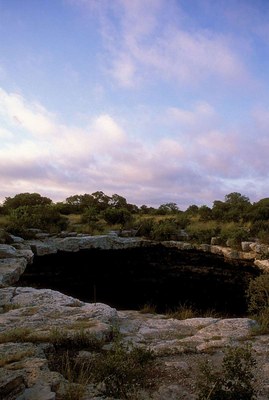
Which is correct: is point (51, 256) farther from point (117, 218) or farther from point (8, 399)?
point (8, 399)

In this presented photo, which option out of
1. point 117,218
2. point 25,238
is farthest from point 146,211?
point 25,238

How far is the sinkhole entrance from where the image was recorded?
45.4 ft

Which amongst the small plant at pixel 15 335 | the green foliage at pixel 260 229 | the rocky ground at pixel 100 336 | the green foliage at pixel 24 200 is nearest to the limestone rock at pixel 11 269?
the rocky ground at pixel 100 336

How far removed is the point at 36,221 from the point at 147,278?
14.7 m

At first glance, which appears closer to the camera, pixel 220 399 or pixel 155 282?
pixel 220 399

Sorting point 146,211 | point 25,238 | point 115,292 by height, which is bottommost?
point 115,292

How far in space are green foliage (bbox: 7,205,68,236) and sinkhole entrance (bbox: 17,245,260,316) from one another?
190 inches

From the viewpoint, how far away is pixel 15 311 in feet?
31.0

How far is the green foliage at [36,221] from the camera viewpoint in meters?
25.7

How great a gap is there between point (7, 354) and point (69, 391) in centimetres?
188

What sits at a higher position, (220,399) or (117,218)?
(117,218)

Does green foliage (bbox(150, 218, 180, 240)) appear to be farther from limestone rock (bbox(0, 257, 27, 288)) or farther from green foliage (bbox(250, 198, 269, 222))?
limestone rock (bbox(0, 257, 27, 288))

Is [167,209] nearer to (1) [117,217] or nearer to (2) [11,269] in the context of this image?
(1) [117,217]

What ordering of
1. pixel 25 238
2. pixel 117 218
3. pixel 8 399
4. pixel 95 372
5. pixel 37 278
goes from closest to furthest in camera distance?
pixel 8 399 < pixel 95 372 < pixel 37 278 < pixel 25 238 < pixel 117 218
